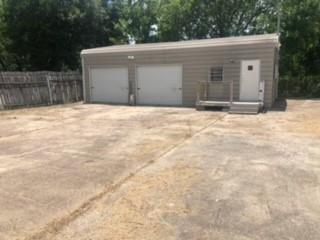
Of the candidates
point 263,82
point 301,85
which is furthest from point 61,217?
point 301,85

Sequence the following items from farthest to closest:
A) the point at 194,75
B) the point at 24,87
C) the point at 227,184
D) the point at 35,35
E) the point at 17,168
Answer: the point at 35,35, the point at 24,87, the point at 194,75, the point at 17,168, the point at 227,184

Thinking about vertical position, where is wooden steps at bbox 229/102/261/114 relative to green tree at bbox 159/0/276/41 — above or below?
below

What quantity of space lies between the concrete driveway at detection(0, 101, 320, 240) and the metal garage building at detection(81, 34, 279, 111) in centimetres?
405

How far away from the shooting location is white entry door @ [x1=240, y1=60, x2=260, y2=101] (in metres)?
12.0

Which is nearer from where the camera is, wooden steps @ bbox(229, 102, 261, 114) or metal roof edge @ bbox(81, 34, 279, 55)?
wooden steps @ bbox(229, 102, 261, 114)

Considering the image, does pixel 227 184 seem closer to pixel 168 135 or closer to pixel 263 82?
pixel 168 135

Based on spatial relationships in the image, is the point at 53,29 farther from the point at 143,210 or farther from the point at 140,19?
the point at 143,210

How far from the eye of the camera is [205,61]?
1294cm

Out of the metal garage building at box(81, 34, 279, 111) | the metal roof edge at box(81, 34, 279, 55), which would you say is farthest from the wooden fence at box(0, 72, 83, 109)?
the metal roof edge at box(81, 34, 279, 55)

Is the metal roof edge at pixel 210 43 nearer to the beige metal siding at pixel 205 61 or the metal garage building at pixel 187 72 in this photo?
the metal garage building at pixel 187 72

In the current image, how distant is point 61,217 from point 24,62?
2297 cm

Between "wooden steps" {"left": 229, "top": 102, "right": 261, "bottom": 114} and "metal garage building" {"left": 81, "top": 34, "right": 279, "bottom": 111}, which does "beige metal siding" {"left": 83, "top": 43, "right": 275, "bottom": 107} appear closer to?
"metal garage building" {"left": 81, "top": 34, "right": 279, "bottom": 111}

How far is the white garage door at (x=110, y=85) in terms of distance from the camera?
1500 centimetres

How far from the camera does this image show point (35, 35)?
69.3ft
